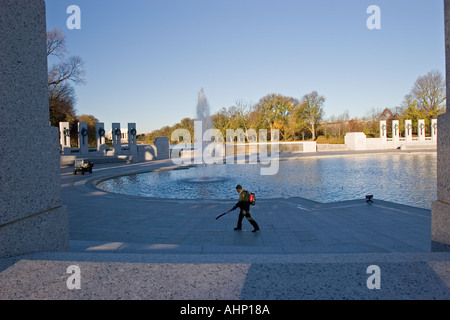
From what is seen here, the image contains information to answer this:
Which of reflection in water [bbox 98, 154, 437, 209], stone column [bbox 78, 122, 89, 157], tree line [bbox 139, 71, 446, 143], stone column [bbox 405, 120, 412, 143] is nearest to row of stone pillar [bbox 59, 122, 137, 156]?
stone column [bbox 78, 122, 89, 157]

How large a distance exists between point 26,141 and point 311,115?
59.8 metres

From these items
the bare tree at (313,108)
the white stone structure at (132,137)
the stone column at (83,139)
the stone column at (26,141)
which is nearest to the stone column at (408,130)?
the bare tree at (313,108)

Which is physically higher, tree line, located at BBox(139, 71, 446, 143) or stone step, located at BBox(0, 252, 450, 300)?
tree line, located at BBox(139, 71, 446, 143)

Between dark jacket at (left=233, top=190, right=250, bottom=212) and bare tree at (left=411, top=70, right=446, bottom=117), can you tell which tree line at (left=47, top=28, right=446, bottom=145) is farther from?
dark jacket at (left=233, top=190, right=250, bottom=212)

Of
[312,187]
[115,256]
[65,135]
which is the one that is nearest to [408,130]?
[312,187]

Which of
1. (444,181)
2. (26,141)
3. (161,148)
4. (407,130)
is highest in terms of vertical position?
(407,130)

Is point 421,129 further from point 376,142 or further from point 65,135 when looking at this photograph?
point 65,135

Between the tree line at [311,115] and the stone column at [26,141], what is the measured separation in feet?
173

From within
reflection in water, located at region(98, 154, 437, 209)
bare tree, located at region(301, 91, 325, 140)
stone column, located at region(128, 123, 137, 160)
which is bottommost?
reflection in water, located at region(98, 154, 437, 209)

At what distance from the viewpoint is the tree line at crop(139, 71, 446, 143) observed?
53062mm

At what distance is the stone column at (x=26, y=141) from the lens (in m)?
3.19

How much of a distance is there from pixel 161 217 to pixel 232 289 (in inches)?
252

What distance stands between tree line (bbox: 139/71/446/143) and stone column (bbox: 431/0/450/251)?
51.9m

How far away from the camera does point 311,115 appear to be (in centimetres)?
5894
